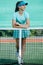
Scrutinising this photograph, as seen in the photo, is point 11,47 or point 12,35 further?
point 11,47

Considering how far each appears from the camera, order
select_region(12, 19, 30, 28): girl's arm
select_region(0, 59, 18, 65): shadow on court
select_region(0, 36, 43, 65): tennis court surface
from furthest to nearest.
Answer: select_region(0, 36, 43, 65): tennis court surface, select_region(0, 59, 18, 65): shadow on court, select_region(12, 19, 30, 28): girl's arm

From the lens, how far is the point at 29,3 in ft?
35.9

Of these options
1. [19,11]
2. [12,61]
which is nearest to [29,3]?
[19,11]

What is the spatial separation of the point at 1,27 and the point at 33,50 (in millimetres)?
1469

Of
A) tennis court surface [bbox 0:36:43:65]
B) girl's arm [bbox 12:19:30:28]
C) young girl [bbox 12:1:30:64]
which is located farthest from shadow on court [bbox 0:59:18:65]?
girl's arm [bbox 12:19:30:28]

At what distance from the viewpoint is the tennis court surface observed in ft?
36.1

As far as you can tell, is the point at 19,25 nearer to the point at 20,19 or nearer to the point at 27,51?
the point at 20,19

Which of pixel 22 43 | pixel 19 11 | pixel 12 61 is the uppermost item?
pixel 19 11

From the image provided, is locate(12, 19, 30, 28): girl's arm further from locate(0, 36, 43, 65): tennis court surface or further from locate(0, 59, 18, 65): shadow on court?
locate(0, 59, 18, 65): shadow on court

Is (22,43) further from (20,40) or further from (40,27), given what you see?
(40,27)

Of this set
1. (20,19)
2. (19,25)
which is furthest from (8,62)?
(20,19)

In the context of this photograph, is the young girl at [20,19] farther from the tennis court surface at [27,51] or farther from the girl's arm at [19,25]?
the tennis court surface at [27,51]

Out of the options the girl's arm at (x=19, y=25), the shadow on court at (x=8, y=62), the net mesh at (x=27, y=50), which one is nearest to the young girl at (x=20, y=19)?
the girl's arm at (x=19, y=25)

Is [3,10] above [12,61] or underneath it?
above
